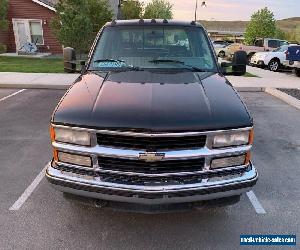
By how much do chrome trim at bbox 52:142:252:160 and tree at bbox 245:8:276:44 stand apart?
42937 millimetres

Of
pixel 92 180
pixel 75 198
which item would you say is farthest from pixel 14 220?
pixel 92 180

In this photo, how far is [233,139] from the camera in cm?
303

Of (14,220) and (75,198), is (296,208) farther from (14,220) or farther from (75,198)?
(14,220)

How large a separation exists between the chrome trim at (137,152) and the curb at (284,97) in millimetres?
6653

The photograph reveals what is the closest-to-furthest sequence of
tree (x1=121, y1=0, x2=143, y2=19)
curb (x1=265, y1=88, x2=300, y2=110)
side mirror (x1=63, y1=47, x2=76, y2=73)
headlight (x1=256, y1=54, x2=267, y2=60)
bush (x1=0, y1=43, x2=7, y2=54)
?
side mirror (x1=63, y1=47, x2=76, y2=73)
curb (x1=265, y1=88, x2=300, y2=110)
headlight (x1=256, y1=54, x2=267, y2=60)
bush (x1=0, y1=43, x2=7, y2=54)
tree (x1=121, y1=0, x2=143, y2=19)

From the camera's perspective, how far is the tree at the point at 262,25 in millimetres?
42966

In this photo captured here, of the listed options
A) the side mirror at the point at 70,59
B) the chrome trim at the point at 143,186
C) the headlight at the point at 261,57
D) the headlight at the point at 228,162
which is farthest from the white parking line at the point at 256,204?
the headlight at the point at 261,57

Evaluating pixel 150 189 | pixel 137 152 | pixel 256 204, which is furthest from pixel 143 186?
pixel 256 204

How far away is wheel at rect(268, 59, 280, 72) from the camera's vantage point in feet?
60.0

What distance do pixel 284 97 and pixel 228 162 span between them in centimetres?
763

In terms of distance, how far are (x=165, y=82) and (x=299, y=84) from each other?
10.6m

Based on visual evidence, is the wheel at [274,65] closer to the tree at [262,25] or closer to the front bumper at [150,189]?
the front bumper at [150,189]

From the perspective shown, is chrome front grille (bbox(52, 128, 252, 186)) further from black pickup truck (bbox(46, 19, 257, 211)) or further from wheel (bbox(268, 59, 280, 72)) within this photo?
wheel (bbox(268, 59, 280, 72))

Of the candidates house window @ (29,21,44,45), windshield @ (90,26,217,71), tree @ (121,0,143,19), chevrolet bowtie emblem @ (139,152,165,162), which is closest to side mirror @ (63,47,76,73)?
windshield @ (90,26,217,71)
